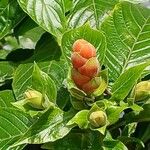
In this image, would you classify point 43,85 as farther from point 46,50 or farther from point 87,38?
point 46,50

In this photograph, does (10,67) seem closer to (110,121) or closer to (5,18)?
(5,18)

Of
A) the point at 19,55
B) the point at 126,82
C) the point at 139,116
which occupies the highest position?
the point at 126,82

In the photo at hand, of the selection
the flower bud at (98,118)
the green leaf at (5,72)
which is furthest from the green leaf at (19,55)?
the flower bud at (98,118)

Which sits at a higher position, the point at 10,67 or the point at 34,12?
the point at 34,12

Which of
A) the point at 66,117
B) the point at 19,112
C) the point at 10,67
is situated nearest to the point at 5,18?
the point at 10,67

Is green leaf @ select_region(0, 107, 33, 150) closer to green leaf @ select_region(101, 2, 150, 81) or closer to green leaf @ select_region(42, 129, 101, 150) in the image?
green leaf @ select_region(42, 129, 101, 150)

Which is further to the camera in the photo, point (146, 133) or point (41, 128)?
point (146, 133)

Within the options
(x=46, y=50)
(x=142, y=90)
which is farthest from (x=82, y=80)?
(x=46, y=50)
